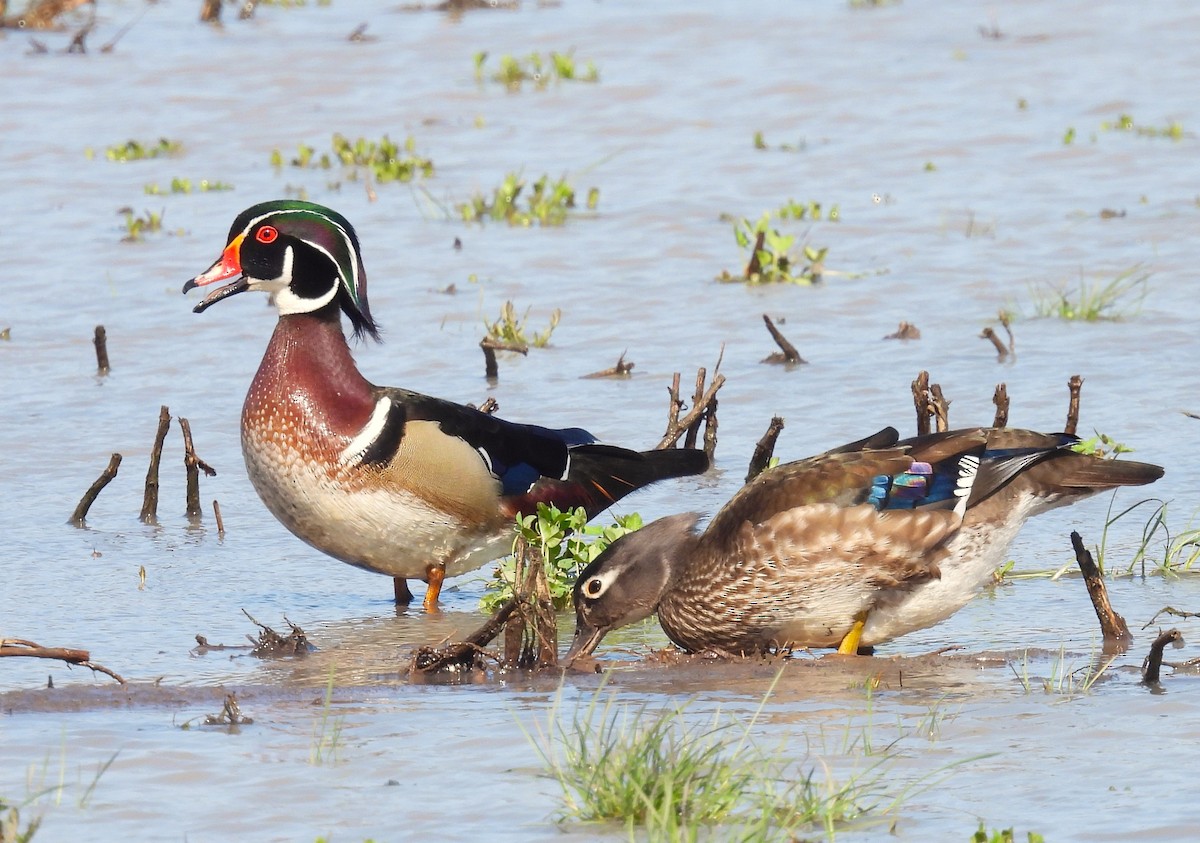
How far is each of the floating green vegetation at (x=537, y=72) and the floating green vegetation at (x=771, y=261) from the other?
5.04 m

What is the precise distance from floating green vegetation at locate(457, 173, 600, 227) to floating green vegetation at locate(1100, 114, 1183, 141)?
4.10 metres

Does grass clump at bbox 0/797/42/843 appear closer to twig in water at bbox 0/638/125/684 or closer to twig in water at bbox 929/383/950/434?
twig in water at bbox 0/638/125/684

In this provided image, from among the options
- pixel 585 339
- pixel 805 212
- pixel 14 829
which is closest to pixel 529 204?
pixel 805 212

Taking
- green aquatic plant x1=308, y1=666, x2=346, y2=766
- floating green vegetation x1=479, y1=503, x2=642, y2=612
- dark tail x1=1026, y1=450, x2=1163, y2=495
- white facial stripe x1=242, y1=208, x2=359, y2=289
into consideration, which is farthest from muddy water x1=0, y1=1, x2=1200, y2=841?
white facial stripe x1=242, y1=208, x2=359, y2=289

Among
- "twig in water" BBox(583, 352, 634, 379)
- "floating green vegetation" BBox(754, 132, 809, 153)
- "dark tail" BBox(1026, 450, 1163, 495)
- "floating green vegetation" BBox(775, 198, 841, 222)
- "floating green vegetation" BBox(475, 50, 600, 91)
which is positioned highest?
"floating green vegetation" BBox(475, 50, 600, 91)

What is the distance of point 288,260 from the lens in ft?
22.3

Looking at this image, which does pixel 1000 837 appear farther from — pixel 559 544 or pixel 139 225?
pixel 139 225

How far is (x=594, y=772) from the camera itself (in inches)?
165

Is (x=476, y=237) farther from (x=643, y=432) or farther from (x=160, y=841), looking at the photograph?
(x=160, y=841)

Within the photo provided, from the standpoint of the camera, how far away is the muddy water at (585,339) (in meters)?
4.63

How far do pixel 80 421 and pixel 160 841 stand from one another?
4.85m

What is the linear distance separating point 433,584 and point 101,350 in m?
3.16

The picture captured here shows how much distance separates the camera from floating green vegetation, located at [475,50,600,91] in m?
15.9

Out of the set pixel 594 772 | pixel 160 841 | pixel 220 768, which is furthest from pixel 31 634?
pixel 594 772
